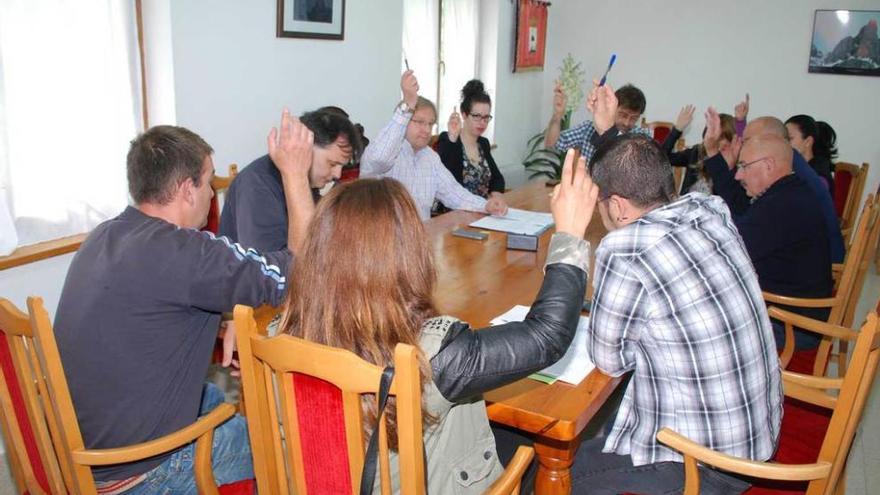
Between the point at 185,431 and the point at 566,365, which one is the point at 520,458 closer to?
the point at 566,365

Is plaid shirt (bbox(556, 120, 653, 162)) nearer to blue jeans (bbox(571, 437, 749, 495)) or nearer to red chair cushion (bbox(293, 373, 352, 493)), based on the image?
blue jeans (bbox(571, 437, 749, 495))

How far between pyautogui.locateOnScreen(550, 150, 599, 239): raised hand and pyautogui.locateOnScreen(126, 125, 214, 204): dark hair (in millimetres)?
832

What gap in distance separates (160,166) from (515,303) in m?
1.01

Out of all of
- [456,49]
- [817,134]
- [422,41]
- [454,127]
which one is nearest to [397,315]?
[454,127]

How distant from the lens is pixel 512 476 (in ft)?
4.01

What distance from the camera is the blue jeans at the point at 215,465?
1.55 m

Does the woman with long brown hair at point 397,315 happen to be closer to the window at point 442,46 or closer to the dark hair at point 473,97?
the dark hair at point 473,97

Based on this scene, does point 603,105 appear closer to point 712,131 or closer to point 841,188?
point 712,131

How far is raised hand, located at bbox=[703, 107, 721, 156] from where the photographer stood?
3506mm

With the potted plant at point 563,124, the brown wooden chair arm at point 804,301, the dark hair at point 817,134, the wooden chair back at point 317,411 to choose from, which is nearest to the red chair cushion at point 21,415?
the wooden chair back at point 317,411

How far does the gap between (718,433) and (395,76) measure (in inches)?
139

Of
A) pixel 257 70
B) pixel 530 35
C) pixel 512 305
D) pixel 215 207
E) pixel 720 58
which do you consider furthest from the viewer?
pixel 530 35

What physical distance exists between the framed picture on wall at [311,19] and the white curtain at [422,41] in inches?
39.9

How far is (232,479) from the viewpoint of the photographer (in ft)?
5.46
